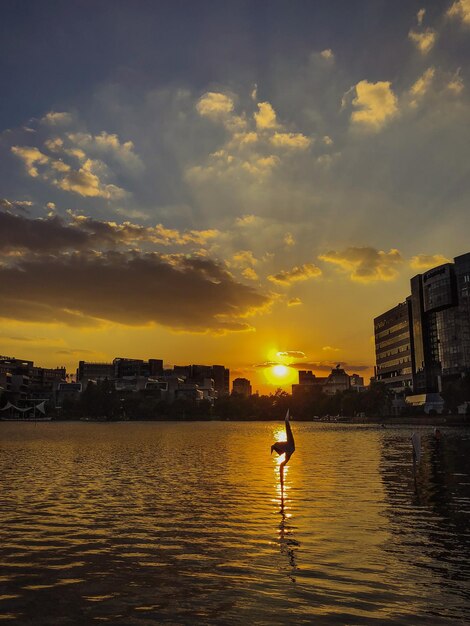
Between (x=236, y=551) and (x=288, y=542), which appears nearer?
(x=236, y=551)

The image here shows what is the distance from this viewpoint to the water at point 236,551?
1474 centimetres

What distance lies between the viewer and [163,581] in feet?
57.0

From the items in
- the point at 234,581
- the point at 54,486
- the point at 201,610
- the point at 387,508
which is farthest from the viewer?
the point at 54,486

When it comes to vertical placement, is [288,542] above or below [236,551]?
above

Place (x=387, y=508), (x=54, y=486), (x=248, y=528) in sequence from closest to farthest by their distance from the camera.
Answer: (x=248, y=528) < (x=387, y=508) < (x=54, y=486)

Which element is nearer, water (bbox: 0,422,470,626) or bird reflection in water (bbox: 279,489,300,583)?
water (bbox: 0,422,470,626)

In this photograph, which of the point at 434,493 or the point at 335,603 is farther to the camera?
the point at 434,493

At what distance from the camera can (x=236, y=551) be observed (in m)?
21.0

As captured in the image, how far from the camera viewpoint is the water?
1474 cm

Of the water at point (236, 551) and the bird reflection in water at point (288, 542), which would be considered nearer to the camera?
the water at point (236, 551)

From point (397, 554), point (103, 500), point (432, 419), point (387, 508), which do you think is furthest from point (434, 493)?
point (432, 419)

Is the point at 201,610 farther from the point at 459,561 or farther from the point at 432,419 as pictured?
the point at 432,419

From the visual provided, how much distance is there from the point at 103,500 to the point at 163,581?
1714 centimetres

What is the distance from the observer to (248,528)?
25.2 meters
